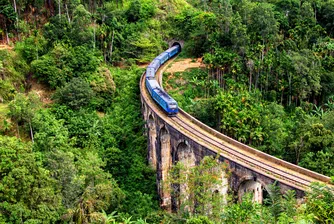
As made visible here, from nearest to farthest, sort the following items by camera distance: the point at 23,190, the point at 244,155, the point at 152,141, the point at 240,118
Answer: the point at 23,190, the point at 244,155, the point at 240,118, the point at 152,141

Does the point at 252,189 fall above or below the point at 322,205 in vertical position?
below

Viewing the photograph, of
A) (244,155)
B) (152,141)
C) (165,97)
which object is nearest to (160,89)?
(165,97)

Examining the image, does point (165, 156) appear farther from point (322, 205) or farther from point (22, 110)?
point (322, 205)

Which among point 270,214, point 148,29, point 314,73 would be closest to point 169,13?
point 148,29

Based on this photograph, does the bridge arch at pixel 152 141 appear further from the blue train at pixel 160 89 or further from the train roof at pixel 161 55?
the train roof at pixel 161 55

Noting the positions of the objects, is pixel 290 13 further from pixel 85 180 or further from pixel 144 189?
pixel 85 180

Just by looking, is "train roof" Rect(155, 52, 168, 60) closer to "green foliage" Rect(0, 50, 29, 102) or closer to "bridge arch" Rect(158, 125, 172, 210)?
"green foliage" Rect(0, 50, 29, 102)
